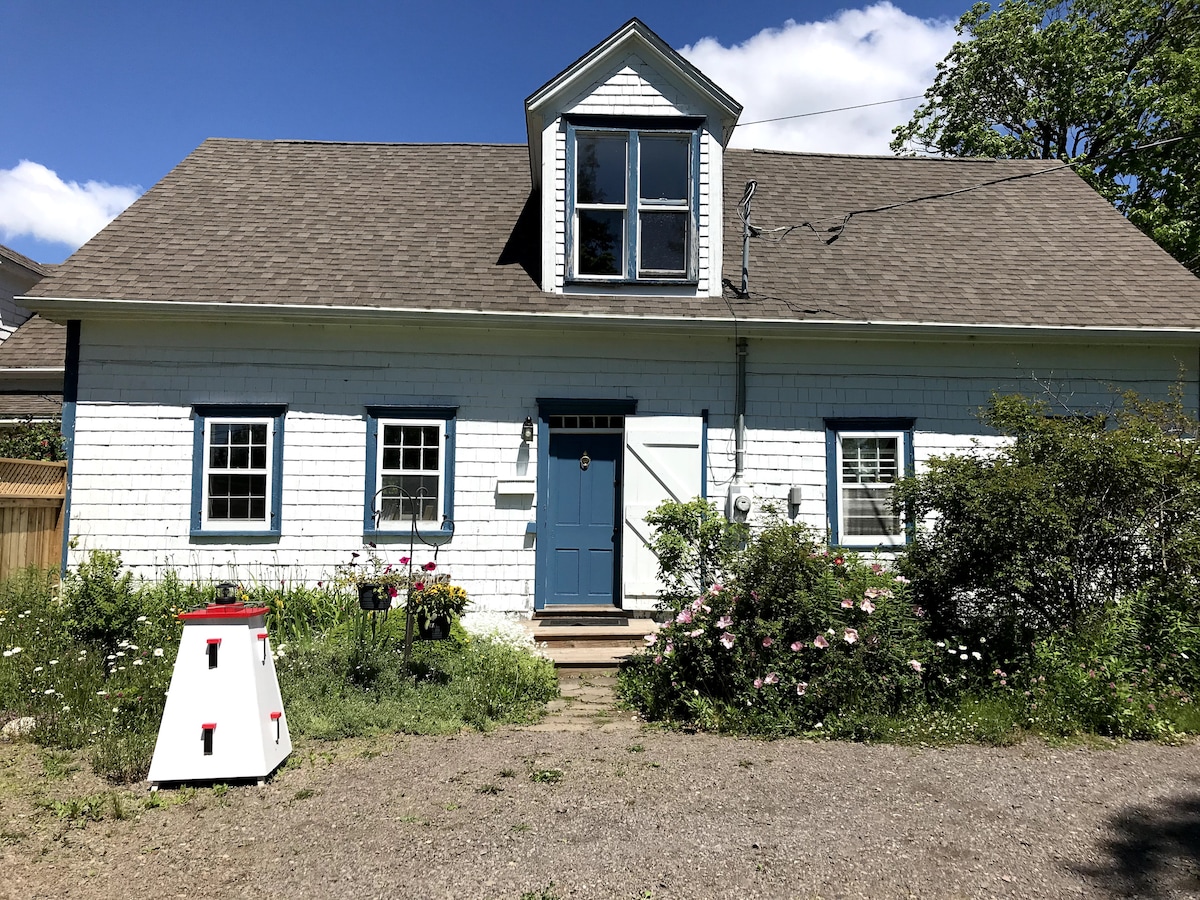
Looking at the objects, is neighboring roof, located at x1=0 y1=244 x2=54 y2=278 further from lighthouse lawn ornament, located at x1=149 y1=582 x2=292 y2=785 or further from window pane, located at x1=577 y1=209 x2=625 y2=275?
lighthouse lawn ornament, located at x1=149 y1=582 x2=292 y2=785

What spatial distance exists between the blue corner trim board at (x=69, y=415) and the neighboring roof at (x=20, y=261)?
9889 mm

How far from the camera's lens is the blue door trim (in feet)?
29.3

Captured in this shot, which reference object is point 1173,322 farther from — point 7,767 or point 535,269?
point 7,767

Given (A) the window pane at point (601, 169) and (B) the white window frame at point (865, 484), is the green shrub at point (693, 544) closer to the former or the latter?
(B) the white window frame at point (865, 484)

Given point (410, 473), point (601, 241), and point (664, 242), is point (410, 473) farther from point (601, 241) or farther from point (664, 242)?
point (664, 242)

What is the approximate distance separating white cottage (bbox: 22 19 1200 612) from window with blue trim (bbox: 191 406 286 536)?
3 cm

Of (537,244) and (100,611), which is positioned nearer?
(100,611)

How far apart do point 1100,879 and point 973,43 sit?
21.8 m

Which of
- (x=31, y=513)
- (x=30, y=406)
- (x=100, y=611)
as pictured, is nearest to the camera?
(x=100, y=611)

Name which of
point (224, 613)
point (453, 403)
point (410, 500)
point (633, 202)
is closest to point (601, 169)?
point (633, 202)

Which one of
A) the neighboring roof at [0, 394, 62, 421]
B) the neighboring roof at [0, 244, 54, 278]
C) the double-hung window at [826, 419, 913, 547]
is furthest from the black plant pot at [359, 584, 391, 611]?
the neighboring roof at [0, 244, 54, 278]

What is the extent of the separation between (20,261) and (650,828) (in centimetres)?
1859

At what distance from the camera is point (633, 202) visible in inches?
367

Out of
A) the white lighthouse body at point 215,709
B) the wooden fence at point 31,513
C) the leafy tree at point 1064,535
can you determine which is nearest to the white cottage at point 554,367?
the wooden fence at point 31,513
